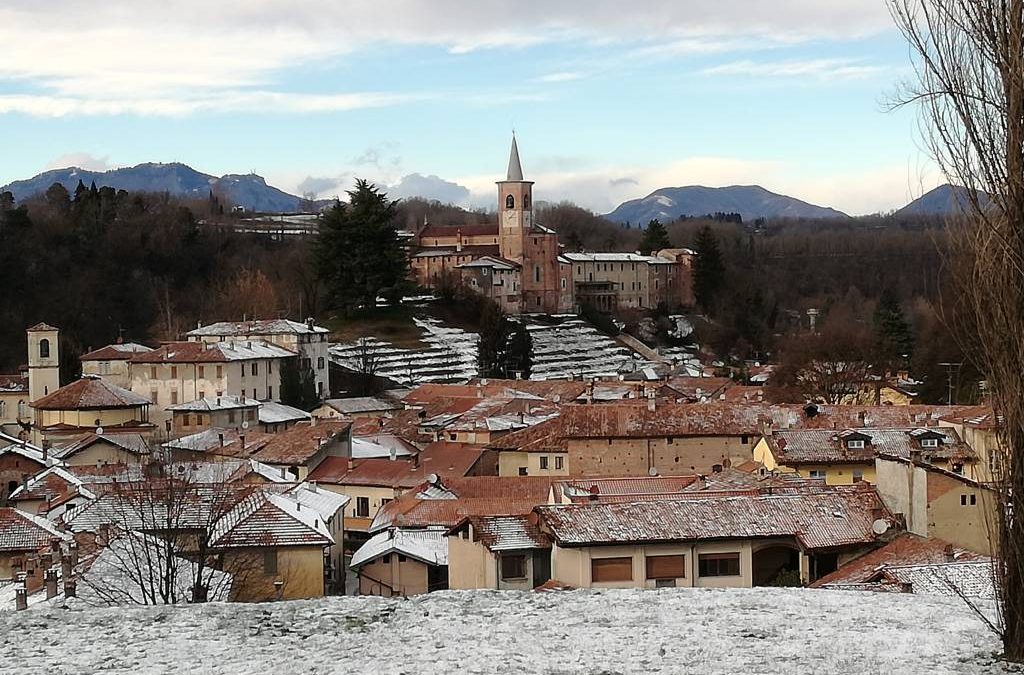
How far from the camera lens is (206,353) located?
54656mm

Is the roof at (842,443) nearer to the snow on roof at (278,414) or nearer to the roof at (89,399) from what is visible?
the snow on roof at (278,414)

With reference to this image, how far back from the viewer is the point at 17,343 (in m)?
71.8

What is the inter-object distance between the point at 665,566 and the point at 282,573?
17.4 feet

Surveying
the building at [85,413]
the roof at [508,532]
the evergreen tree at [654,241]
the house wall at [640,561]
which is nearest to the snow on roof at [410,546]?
the roof at [508,532]

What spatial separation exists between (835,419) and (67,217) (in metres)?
58.6

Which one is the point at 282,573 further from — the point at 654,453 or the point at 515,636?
the point at 654,453

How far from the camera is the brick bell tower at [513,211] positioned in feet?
310

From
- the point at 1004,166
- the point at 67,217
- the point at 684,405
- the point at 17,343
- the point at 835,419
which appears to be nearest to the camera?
the point at 1004,166

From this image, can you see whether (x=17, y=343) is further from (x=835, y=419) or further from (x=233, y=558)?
(x=233, y=558)

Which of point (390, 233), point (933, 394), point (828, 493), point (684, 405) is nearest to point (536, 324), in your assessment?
point (390, 233)

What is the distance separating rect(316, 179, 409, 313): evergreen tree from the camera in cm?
7262

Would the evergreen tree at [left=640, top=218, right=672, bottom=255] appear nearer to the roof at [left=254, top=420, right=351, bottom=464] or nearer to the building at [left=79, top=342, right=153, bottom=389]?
the building at [left=79, top=342, right=153, bottom=389]

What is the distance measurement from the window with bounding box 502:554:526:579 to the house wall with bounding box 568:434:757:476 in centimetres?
1505

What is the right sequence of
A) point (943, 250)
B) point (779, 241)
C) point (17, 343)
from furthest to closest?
point (779, 241) < point (17, 343) < point (943, 250)
